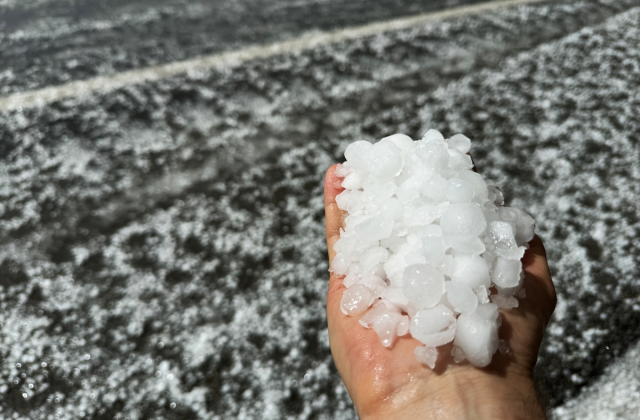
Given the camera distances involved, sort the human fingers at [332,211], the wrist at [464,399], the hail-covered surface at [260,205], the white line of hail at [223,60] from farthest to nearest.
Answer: the white line of hail at [223,60] < the hail-covered surface at [260,205] < the human fingers at [332,211] < the wrist at [464,399]

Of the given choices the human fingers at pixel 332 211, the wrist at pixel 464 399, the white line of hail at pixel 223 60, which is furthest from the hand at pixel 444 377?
the white line of hail at pixel 223 60

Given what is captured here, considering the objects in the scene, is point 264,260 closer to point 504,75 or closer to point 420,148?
point 420,148

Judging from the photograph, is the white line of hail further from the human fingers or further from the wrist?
the wrist

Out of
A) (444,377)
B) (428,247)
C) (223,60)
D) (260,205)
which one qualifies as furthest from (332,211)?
(223,60)

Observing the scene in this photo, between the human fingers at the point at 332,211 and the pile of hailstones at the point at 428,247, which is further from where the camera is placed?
the human fingers at the point at 332,211

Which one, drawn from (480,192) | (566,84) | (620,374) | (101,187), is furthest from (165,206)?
(566,84)

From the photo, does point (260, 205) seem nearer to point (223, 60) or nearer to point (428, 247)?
point (428, 247)

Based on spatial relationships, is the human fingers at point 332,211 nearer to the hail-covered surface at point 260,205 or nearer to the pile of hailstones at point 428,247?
the pile of hailstones at point 428,247
